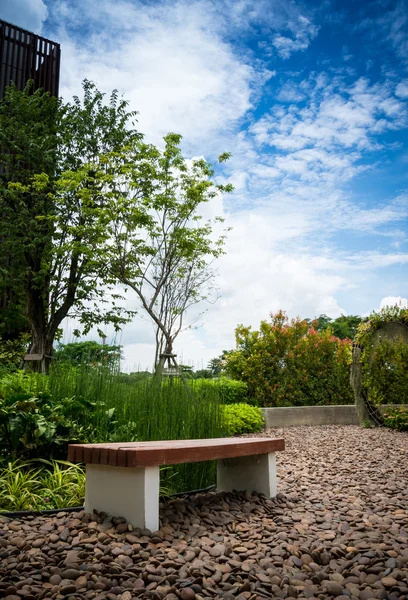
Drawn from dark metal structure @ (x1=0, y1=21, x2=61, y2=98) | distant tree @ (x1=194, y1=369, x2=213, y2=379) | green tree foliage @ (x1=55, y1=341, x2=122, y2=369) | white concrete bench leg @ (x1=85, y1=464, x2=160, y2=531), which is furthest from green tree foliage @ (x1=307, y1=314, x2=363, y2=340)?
white concrete bench leg @ (x1=85, y1=464, x2=160, y2=531)

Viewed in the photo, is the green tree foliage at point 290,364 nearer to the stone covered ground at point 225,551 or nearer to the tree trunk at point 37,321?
the tree trunk at point 37,321

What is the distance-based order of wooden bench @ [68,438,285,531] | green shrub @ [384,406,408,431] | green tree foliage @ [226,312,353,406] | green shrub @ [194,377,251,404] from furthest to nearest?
1. green tree foliage @ [226,312,353,406]
2. green shrub @ [194,377,251,404]
3. green shrub @ [384,406,408,431]
4. wooden bench @ [68,438,285,531]

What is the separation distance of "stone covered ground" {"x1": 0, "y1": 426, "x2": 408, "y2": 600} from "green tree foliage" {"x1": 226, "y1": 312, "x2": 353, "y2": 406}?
5.71 meters

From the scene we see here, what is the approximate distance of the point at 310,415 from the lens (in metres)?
8.84

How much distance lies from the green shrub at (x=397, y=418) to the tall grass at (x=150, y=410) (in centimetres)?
453

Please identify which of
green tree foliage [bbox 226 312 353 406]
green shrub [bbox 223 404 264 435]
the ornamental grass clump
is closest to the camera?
the ornamental grass clump

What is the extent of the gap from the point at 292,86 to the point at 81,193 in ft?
16.5

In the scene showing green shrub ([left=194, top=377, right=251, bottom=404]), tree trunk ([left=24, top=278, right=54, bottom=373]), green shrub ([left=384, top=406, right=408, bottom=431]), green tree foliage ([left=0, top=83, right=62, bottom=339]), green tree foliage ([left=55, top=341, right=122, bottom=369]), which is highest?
green tree foliage ([left=0, top=83, right=62, bottom=339])

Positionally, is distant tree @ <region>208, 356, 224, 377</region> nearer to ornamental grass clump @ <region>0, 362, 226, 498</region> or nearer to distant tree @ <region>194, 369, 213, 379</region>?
distant tree @ <region>194, 369, 213, 379</region>

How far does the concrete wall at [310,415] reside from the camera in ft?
27.3

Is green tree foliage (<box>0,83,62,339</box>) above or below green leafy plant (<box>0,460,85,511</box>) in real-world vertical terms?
above

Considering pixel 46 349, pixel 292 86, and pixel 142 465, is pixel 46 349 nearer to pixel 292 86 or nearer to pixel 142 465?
pixel 292 86

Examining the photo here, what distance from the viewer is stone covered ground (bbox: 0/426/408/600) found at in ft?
6.57

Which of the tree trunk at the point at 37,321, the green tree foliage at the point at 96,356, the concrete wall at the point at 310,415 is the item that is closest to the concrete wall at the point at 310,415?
the concrete wall at the point at 310,415
